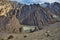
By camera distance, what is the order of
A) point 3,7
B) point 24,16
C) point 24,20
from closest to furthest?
1. point 3,7
2. point 24,20
3. point 24,16

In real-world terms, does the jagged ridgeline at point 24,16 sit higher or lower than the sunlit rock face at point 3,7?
lower

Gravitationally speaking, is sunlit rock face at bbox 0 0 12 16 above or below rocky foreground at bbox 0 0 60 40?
above

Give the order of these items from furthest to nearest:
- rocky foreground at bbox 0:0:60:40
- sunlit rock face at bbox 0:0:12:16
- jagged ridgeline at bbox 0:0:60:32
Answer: sunlit rock face at bbox 0:0:12:16 → jagged ridgeline at bbox 0:0:60:32 → rocky foreground at bbox 0:0:60:40

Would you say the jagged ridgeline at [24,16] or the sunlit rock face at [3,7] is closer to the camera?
the jagged ridgeline at [24,16]

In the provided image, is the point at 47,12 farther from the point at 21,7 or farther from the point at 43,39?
the point at 43,39

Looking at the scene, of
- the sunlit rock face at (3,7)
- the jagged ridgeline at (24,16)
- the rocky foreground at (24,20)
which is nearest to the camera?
the rocky foreground at (24,20)

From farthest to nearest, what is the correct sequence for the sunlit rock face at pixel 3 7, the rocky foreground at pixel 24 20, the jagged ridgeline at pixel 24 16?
the sunlit rock face at pixel 3 7 < the jagged ridgeline at pixel 24 16 < the rocky foreground at pixel 24 20

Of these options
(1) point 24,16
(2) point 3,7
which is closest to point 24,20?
(1) point 24,16

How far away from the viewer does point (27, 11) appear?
2322 cm

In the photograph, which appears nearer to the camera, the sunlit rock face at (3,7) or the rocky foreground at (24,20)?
the rocky foreground at (24,20)

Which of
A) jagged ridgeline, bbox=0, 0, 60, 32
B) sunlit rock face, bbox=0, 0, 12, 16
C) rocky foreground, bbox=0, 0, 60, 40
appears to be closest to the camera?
rocky foreground, bbox=0, 0, 60, 40

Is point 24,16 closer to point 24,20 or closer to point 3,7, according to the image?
point 24,20

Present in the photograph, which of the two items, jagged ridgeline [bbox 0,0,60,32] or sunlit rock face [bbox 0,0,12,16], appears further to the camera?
sunlit rock face [bbox 0,0,12,16]

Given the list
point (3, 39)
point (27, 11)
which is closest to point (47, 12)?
point (27, 11)
